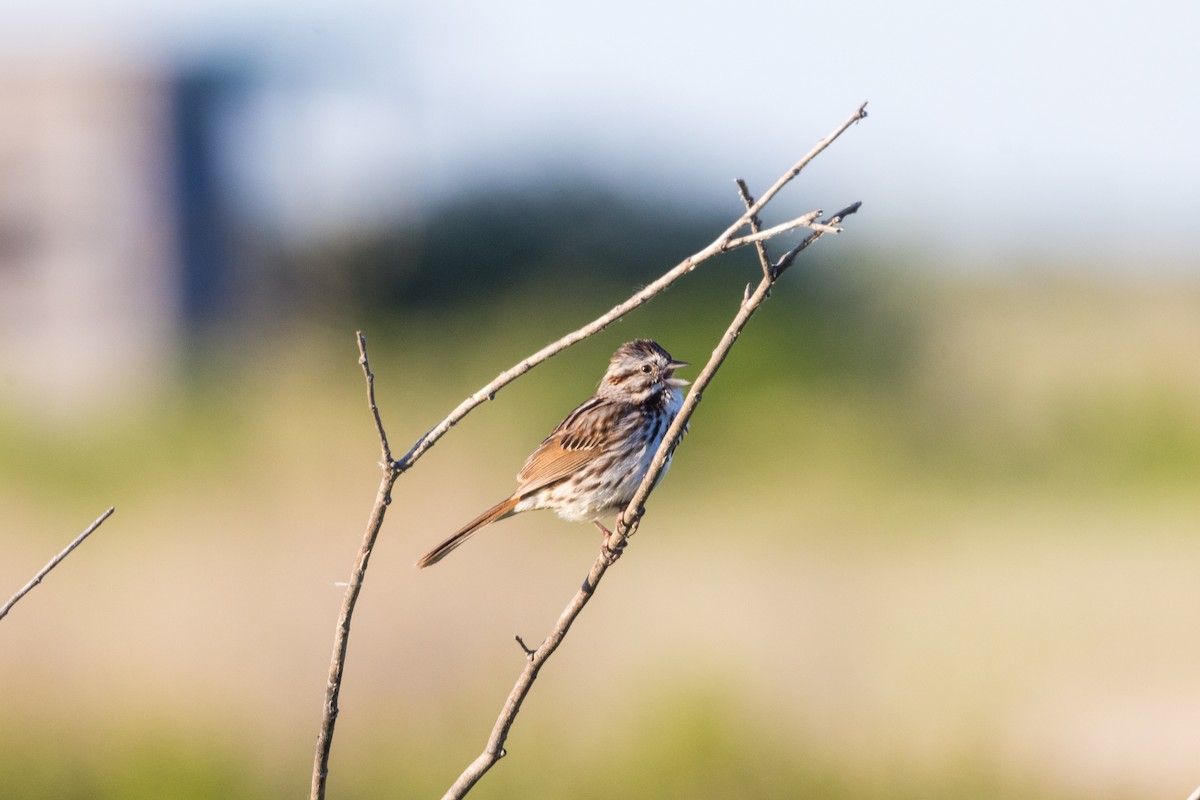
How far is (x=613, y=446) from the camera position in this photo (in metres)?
4.77

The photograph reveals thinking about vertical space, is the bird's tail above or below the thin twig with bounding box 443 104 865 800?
above

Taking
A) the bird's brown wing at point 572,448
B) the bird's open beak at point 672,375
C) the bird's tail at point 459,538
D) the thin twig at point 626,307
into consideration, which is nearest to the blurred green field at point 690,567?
the bird's brown wing at point 572,448

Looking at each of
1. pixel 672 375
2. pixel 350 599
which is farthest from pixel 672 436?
pixel 672 375

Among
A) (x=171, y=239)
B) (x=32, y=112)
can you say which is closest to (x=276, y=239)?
(x=171, y=239)

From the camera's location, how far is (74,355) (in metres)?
20.1

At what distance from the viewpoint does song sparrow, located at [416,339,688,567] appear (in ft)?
15.5

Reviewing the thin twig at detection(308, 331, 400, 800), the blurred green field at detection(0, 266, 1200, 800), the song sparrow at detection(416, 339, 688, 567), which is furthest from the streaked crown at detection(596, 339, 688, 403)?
the thin twig at detection(308, 331, 400, 800)

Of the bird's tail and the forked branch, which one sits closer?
the forked branch

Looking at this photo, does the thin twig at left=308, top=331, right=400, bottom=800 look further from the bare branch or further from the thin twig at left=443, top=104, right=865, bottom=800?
the bare branch

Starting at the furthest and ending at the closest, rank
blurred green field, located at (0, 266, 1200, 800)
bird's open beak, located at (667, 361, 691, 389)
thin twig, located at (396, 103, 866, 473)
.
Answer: blurred green field, located at (0, 266, 1200, 800) < bird's open beak, located at (667, 361, 691, 389) < thin twig, located at (396, 103, 866, 473)

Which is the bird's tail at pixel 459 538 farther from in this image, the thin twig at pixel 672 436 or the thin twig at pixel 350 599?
the thin twig at pixel 350 599

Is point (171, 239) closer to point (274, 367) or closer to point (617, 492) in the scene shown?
point (274, 367)

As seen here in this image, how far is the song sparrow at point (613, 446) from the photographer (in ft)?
15.5

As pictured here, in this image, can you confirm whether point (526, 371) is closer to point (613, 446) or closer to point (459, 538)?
point (459, 538)
